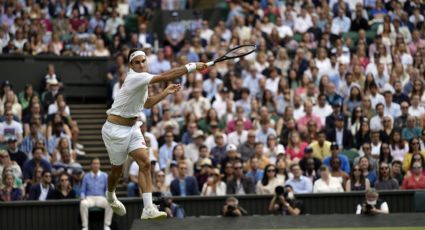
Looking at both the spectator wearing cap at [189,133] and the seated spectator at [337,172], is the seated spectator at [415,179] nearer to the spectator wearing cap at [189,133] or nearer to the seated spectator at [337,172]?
the seated spectator at [337,172]

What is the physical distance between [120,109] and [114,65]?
10427mm

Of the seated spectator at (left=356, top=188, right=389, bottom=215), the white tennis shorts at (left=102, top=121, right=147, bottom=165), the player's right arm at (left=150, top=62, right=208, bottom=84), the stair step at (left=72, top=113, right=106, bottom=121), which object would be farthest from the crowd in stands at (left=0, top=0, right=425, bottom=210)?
the player's right arm at (left=150, top=62, right=208, bottom=84)

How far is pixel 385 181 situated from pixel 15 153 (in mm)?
6312

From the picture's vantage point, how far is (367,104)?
22.3 m

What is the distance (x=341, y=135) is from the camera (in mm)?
21578

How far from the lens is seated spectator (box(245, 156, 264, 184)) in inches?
789

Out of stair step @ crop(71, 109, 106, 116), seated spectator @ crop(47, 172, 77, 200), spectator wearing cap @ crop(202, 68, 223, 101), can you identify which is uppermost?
spectator wearing cap @ crop(202, 68, 223, 101)

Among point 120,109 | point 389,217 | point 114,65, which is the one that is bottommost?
point 389,217

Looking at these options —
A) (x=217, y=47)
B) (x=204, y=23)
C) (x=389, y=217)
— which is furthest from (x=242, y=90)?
(x=389, y=217)

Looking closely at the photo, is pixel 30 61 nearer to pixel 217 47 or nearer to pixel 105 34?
pixel 105 34

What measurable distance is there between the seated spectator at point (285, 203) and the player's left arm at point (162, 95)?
487 cm

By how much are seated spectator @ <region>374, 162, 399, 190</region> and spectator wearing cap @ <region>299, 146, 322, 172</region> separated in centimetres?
110

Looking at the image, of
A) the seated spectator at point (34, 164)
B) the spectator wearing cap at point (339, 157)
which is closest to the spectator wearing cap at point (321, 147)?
the spectator wearing cap at point (339, 157)

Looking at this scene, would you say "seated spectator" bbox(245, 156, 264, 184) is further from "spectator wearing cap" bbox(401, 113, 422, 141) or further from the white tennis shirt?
the white tennis shirt
